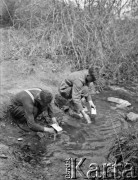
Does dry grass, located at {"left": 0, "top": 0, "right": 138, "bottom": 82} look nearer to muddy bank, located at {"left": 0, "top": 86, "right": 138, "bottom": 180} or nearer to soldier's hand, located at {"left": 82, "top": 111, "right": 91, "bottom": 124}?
muddy bank, located at {"left": 0, "top": 86, "right": 138, "bottom": 180}

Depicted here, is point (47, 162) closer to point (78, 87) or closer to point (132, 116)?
point (78, 87)

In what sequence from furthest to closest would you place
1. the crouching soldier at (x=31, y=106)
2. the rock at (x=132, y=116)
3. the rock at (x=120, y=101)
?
the rock at (x=120, y=101), the rock at (x=132, y=116), the crouching soldier at (x=31, y=106)

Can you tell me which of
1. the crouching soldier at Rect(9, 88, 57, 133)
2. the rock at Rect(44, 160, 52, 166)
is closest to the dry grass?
the crouching soldier at Rect(9, 88, 57, 133)

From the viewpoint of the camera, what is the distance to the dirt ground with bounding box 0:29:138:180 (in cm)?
414

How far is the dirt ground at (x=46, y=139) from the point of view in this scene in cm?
414

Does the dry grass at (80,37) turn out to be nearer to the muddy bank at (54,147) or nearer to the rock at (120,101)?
the rock at (120,101)

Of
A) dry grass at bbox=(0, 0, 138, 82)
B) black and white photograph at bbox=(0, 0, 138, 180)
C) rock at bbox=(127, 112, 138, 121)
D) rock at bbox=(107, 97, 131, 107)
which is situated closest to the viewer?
black and white photograph at bbox=(0, 0, 138, 180)

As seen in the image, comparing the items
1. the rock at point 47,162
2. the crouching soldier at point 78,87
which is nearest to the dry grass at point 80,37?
the crouching soldier at point 78,87

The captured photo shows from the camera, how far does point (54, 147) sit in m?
4.90

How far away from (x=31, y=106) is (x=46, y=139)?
68 cm

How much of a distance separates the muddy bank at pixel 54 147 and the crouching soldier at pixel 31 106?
25 cm

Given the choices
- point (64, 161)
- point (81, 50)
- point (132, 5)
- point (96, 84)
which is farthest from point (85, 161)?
point (132, 5)

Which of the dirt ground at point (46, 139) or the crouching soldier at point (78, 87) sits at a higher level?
the crouching soldier at point (78, 87)

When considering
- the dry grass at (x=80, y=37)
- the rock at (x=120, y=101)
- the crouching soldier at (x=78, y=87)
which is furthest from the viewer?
the dry grass at (x=80, y=37)
